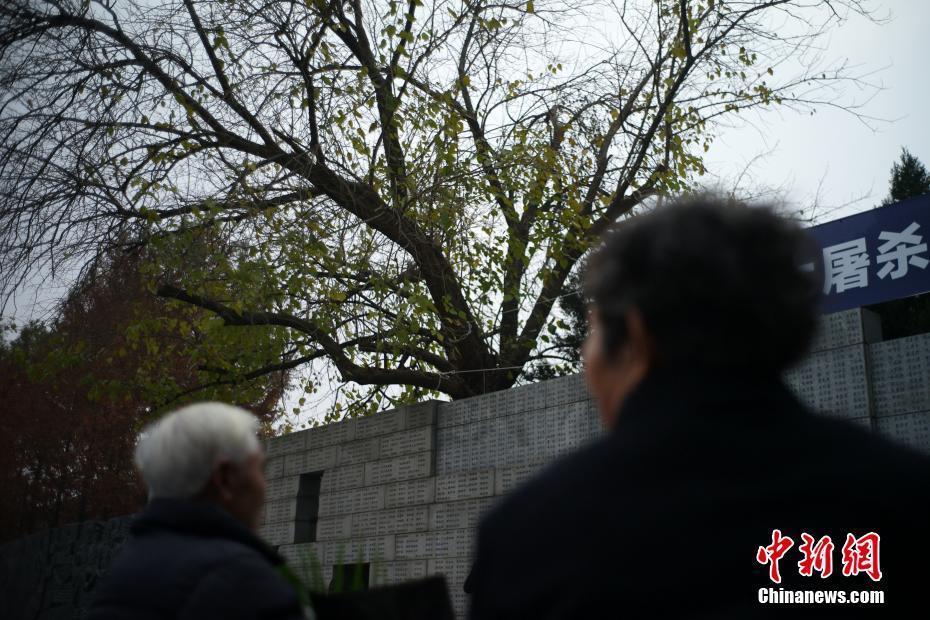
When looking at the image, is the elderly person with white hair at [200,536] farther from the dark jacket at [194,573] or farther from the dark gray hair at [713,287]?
the dark gray hair at [713,287]

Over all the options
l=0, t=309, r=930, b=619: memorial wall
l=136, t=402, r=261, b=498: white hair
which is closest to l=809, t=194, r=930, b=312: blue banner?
l=0, t=309, r=930, b=619: memorial wall

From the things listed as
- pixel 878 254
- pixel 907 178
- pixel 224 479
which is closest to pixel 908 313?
pixel 907 178

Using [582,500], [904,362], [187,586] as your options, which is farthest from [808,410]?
[904,362]

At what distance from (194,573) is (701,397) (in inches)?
47.6

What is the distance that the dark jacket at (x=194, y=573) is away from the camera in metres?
1.85

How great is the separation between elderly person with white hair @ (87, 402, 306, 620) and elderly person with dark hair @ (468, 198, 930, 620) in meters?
0.84

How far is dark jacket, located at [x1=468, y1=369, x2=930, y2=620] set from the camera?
3.50 ft

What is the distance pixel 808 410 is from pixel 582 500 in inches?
14.0

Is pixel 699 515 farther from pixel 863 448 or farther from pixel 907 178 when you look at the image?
pixel 907 178

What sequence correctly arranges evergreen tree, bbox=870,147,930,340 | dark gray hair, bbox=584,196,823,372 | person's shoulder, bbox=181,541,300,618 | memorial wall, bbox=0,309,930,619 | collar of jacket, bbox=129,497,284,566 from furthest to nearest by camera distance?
1. evergreen tree, bbox=870,147,930,340
2. memorial wall, bbox=0,309,930,619
3. collar of jacket, bbox=129,497,284,566
4. person's shoulder, bbox=181,541,300,618
5. dark gray hair, bbox=584,196,823,372

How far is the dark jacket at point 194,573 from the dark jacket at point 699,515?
2.73ft

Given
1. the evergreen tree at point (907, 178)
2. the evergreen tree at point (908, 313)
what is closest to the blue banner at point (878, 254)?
the evergreen tree at point (908, 313)

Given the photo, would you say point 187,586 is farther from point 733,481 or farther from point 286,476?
point 286,476

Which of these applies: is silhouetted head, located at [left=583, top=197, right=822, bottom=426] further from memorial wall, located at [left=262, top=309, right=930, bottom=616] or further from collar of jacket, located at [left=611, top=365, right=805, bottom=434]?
memorial wall, located at [left=262, top=309, right=930, bottom=616]
